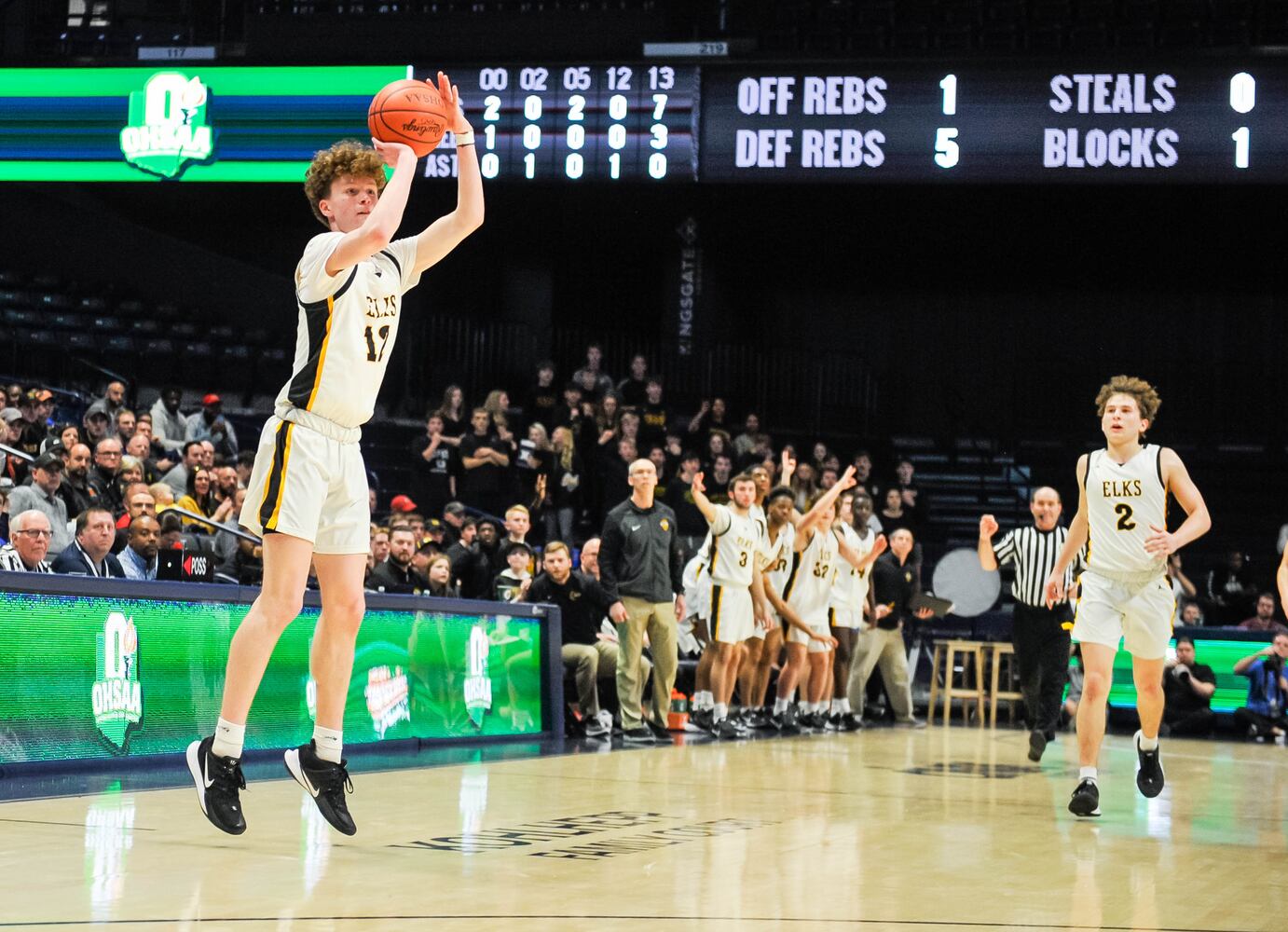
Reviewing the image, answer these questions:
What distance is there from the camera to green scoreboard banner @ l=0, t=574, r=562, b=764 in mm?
7344

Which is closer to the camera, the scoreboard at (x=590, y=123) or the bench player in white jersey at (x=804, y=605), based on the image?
the bench player in white jersey at (x=804, y=605)

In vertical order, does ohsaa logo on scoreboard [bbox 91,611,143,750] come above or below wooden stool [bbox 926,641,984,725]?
above

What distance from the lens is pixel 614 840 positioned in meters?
5.79

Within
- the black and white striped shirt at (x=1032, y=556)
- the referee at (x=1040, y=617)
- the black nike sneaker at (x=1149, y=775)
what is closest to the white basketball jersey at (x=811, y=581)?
the referee at (x=1040, y=617)

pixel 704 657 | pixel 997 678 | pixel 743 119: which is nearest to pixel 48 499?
pixel 704 657

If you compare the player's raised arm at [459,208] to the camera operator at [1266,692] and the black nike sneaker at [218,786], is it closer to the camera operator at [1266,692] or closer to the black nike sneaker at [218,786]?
the black nike sneaker at [218,786]

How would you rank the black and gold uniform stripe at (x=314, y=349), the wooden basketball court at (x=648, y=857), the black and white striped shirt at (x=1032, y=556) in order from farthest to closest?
1. the black and white striped shirt at (x=1032, y=556)
2. the black and gold uniform stripe at (x=314, y=349)
3. the wooden basketball court at (x=648, y=857)

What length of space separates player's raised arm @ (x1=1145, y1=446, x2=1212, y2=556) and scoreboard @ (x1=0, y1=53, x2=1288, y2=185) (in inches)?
370

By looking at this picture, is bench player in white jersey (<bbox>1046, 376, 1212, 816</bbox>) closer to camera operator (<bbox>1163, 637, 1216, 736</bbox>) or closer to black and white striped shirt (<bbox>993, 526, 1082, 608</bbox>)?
black and white striped shirt (<bbox>993, 526, 1082, 608</bbox>)

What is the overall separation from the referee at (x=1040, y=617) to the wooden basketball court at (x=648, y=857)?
2.51 metres

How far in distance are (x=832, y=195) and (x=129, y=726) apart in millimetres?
15934

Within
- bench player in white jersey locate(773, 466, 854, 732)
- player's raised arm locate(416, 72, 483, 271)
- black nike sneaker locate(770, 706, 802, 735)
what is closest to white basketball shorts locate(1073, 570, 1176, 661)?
player's raised arm locate(416, 72, 483, 271)

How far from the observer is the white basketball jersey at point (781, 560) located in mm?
12922

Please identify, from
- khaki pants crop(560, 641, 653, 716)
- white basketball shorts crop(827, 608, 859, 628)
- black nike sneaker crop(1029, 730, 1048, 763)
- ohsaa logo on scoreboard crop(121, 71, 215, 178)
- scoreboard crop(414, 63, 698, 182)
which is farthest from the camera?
ohsaa logo on scoreboard crop(121, 71, 215, 178)
